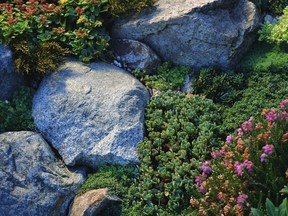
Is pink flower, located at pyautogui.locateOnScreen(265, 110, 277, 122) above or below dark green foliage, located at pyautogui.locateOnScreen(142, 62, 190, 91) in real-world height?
above

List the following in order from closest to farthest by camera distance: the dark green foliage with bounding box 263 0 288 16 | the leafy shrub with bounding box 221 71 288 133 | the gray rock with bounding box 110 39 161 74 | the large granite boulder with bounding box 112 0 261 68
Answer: the leafy shrub with bounding box 221 71 288 133
the large granite boulder with bounding box 112 0 261 68
the gray rock with bounding box 110 39 161 74
the dark green foliage with bounding box 263 0 288 16

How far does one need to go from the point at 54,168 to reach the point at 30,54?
1.65 meters

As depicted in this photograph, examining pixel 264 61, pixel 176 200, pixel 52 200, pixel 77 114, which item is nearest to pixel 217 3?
pixel 264 61

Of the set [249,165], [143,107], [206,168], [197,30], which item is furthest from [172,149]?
[197,30]

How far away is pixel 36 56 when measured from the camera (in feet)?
21.3

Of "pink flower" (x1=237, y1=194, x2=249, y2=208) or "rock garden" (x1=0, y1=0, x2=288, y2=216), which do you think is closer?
"pink flower" (x1=237, y1=194, x2=249, y2=208)

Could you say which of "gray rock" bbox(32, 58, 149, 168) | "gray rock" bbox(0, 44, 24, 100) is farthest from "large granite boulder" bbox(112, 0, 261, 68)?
"gray rock" bbox(0, 44, 24, 100)

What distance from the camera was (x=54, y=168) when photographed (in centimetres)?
580

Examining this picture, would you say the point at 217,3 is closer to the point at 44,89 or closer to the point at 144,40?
the point at 144,40

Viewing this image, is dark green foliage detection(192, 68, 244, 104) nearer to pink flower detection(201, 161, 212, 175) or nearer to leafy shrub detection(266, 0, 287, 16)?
pink flower detection(201, 161, 212, 175)

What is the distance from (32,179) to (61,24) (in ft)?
7.72

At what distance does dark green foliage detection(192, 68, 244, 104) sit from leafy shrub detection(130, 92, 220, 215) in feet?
0.89

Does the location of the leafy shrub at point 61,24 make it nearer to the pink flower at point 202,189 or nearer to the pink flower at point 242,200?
the pink flower at point 202,189

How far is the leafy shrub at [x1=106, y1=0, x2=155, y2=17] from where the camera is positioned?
695cm
